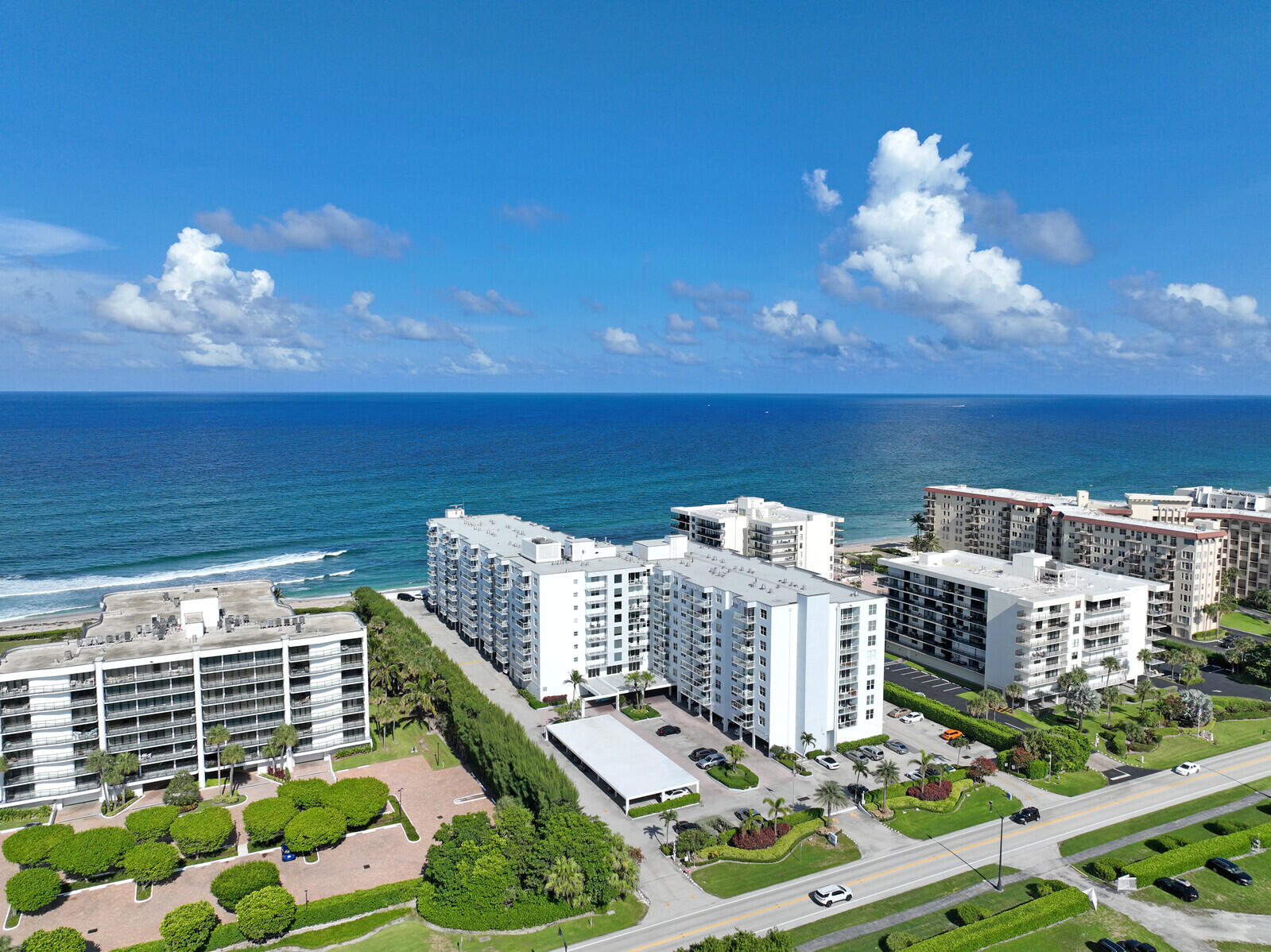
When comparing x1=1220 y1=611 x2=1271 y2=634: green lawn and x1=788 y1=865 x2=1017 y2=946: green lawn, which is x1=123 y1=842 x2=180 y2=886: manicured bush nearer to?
x1=788 y1=865 x2=1017 y2=946: green lawn

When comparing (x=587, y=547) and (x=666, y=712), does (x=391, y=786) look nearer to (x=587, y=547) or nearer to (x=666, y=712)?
(x=666, y=712)

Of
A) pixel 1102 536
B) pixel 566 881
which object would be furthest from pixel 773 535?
pixel 566 881

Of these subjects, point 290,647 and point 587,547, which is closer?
point 290,647

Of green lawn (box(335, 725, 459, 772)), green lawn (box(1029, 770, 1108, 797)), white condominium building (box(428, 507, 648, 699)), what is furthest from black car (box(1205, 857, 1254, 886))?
green lawn (box(335, 725, 459, 772))

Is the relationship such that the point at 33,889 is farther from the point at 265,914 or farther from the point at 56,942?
the point at 265,914

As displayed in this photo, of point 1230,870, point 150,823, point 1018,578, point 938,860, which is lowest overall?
point 938,860

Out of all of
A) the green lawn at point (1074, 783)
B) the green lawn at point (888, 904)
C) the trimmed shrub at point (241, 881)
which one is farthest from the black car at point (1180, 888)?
the trimmed shrub at point (241, 881)

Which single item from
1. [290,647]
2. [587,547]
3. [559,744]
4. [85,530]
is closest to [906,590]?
[587,547]
